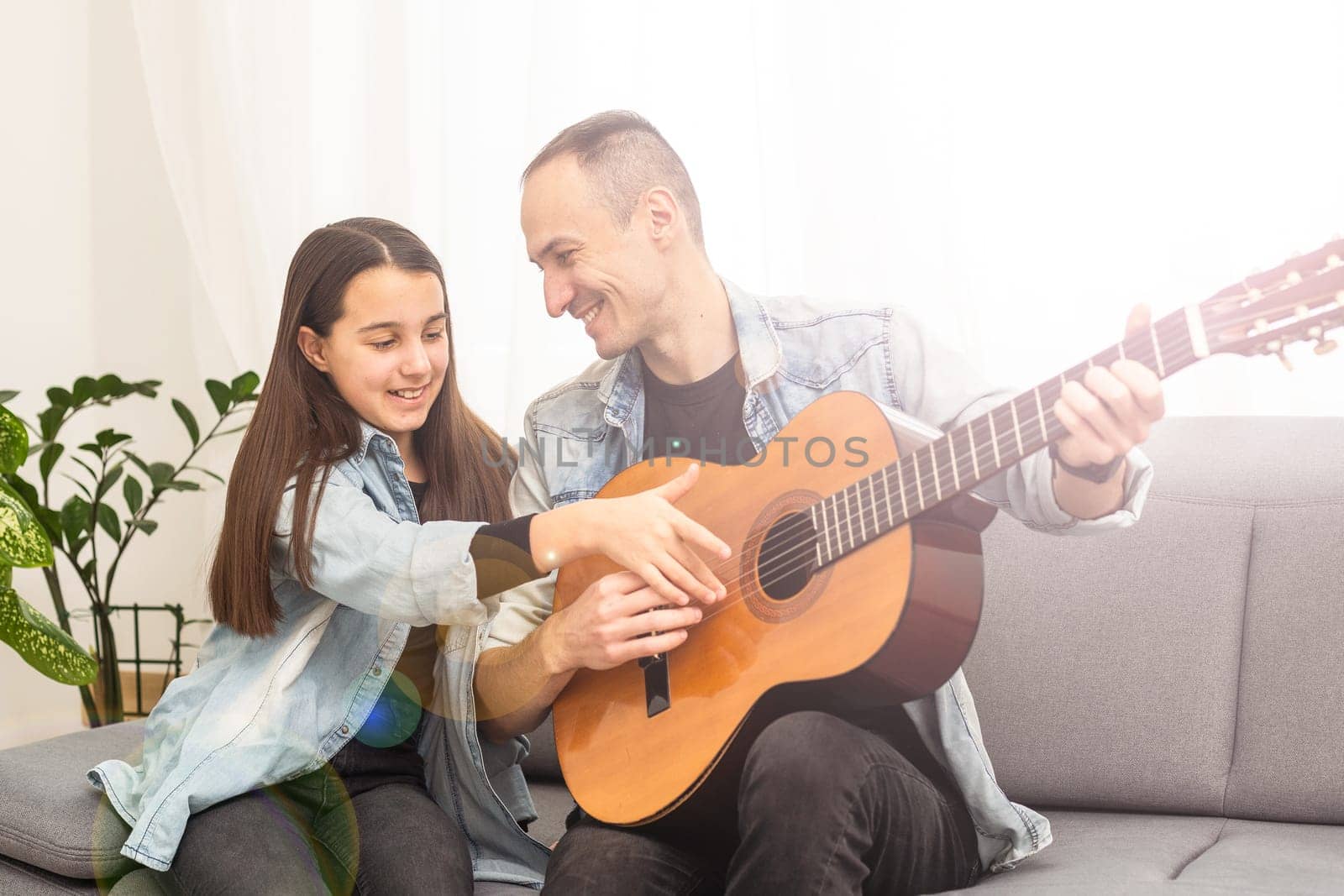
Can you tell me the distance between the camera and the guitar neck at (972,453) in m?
0.90

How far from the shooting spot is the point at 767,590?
112cm

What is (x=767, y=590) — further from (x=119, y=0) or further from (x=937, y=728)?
(x=119, y=0)

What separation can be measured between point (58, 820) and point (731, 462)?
85 cm

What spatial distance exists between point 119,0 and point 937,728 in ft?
8.79

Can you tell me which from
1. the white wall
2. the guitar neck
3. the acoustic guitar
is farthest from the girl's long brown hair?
the white wall

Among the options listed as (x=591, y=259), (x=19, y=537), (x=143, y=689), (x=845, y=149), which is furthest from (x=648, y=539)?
(x=143, y=689)

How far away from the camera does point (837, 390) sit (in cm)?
127

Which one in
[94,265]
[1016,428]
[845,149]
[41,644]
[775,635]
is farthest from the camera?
[94,265]

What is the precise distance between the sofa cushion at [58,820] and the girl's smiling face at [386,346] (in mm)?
526

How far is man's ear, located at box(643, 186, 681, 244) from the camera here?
1.42m

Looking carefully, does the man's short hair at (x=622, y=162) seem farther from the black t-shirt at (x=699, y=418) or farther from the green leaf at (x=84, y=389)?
the green leaf at (x=84, y=389)

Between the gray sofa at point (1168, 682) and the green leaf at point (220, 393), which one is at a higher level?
the green leaf at point (220, 393)

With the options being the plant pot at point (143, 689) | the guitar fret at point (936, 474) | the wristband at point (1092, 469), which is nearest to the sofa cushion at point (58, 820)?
the guitar fret at point (936, 474)

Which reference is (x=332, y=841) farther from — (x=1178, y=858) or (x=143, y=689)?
(x=143, y=689)
